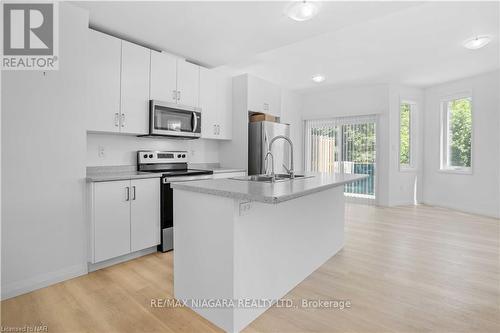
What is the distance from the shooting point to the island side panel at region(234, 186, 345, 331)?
1701 mm

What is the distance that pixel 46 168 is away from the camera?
2264mm

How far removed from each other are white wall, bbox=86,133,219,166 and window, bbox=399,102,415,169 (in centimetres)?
433

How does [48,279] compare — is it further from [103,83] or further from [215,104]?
[215,104]

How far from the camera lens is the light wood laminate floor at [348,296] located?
1.74 meters

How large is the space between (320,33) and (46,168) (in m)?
2.89

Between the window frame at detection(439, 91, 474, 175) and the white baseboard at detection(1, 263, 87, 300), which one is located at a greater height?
the window frame at detection(439, 91, 474, 175)

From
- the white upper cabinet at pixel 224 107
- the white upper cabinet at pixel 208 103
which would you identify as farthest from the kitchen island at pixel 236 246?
the white upper cabinet at pixel 224 107

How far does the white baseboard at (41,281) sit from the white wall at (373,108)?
212 inches

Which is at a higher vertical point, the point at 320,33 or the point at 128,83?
the point at 320,33

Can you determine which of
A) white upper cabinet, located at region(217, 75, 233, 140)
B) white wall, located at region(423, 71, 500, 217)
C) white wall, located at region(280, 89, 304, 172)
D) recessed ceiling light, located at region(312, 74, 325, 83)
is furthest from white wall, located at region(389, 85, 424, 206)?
white upper cabinet, located at region(217, 75, 233, 140)

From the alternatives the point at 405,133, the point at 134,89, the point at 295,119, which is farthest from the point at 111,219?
the point at 405,133

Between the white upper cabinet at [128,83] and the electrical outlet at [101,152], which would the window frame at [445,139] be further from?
the electrical outlet at [101,152]

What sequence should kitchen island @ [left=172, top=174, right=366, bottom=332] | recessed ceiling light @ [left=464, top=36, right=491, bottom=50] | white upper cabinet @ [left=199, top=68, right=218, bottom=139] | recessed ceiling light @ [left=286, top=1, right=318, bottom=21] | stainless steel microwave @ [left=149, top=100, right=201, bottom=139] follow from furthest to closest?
white upper cabinet @ [left=199, top=68, right=218, bottom=139] < recessed ceiling light @ [left=464, top=36, right=491, bottom=50] < stainless steel microwave @ [left=149, top=100, right=201, bottom=139] < recessed ceiling light @ [left=286, top=1, right=318, bottom=21] < kitchen island @ [left=172, top=174, right=366, bottom=332]

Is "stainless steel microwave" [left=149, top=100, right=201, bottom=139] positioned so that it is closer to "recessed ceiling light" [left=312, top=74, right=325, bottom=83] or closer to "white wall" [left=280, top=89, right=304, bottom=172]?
"recessed ceiling light" [left=312, top=74, right=325, bottom=83]
